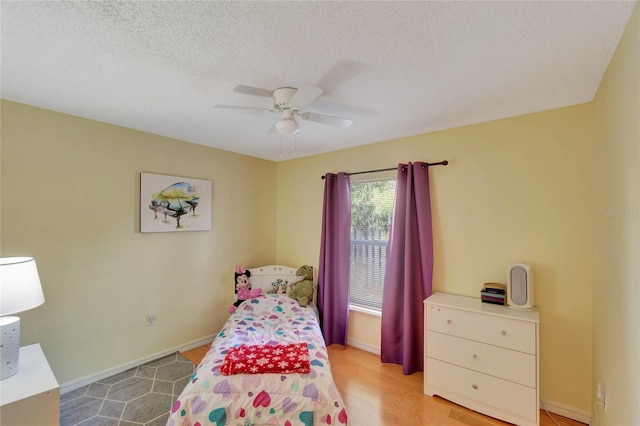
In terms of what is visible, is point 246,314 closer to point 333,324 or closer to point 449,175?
point 333,324

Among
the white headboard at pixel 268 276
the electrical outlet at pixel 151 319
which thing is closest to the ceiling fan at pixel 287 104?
the white headboard at pixel 268 276

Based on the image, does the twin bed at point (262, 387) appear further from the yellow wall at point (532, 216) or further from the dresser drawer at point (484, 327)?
the yellow wall at point (532, 216)

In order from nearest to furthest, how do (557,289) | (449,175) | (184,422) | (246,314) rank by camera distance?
1. (184,422)
2. (557,289)
3. (449,175)
4. (246,314)

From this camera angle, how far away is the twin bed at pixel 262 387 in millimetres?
1776

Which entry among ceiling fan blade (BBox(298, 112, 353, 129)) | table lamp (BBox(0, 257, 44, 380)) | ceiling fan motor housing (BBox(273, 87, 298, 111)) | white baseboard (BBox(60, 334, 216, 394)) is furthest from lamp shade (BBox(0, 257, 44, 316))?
ceiling fan blade (BBox(298, 112, 353, 129))

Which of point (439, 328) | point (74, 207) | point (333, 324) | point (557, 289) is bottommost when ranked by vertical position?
point (333, 324)

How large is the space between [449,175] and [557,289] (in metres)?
1.22

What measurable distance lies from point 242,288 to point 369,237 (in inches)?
64.7

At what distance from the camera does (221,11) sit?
1201 millimetres

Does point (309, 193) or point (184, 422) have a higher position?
point (309, 193)

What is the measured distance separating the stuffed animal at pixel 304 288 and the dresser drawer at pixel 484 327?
1438 mm

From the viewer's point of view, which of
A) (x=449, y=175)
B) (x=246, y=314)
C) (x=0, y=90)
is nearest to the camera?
(x=0, y=90)

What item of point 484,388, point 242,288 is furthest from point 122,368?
point 484,388

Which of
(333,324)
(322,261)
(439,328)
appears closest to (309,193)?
(322,261)
